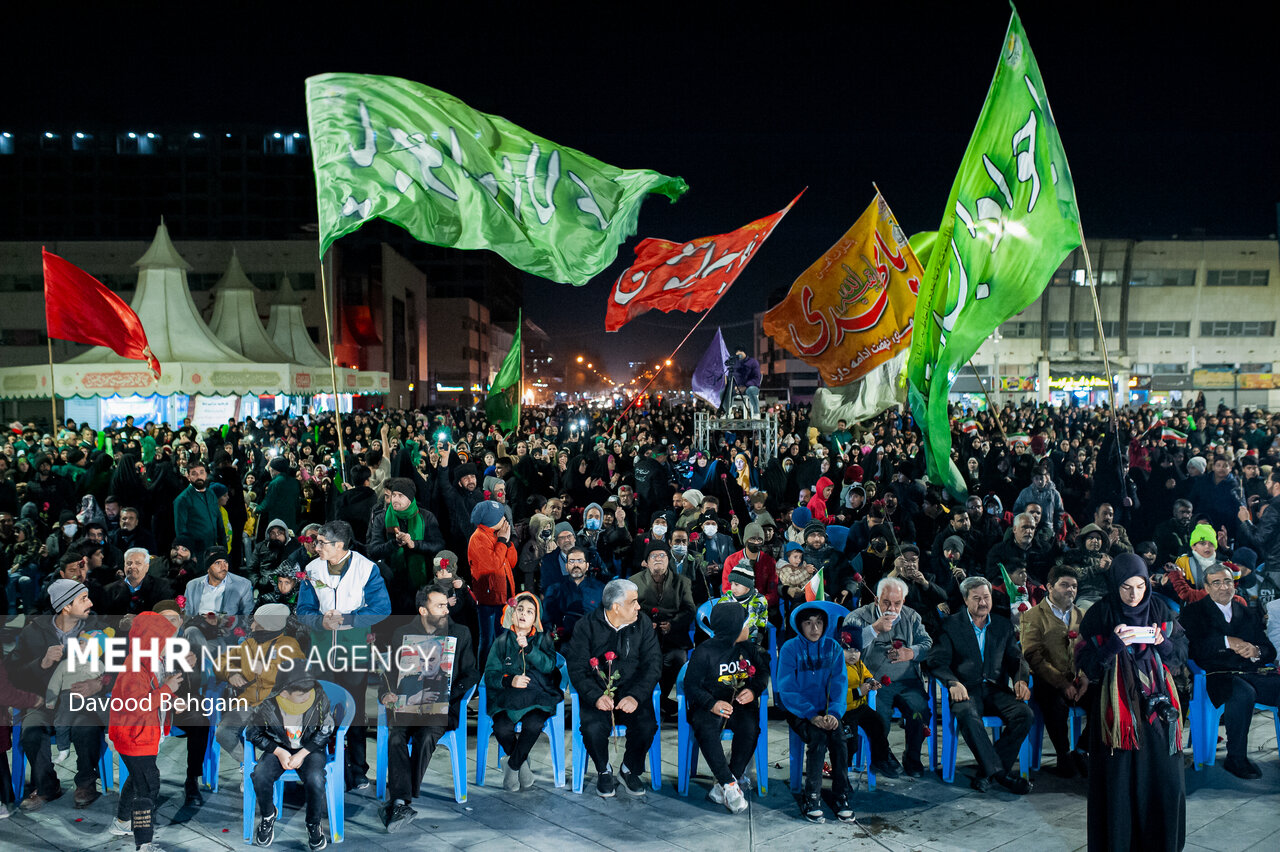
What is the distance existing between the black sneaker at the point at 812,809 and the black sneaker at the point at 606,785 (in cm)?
119

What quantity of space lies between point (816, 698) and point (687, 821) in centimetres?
112

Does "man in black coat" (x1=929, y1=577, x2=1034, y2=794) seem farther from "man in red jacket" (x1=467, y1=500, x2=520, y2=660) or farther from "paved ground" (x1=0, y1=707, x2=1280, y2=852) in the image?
"man in red jacket" (x1=467, y1=500, x2=520, y2=660)

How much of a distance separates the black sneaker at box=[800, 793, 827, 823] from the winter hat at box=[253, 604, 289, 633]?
3.48 meters

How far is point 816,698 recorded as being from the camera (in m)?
6.00

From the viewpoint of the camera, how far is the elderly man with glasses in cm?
618

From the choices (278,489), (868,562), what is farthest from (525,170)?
(868,562)

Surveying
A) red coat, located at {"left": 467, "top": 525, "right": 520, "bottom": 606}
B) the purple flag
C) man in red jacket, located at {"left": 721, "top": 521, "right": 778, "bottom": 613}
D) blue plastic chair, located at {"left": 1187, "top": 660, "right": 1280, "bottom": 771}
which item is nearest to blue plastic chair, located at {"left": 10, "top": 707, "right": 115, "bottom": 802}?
red coat, located at {"left": 467, "top": 525, "right": 520, "bottom": 606}

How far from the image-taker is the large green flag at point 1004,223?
24.8 feet

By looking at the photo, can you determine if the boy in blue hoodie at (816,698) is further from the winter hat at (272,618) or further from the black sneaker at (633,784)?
the winter hat at (272,618)

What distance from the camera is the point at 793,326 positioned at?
1483 cm

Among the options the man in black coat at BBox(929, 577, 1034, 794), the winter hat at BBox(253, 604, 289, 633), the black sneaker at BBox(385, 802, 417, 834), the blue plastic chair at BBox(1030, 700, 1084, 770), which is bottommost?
the black sneaker at BBox(385, 802, 417, 834)

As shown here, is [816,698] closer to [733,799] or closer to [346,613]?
[733,799]

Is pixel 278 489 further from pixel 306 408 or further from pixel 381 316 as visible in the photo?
pixel 381 316

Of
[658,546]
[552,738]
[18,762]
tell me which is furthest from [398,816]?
[658,546]
